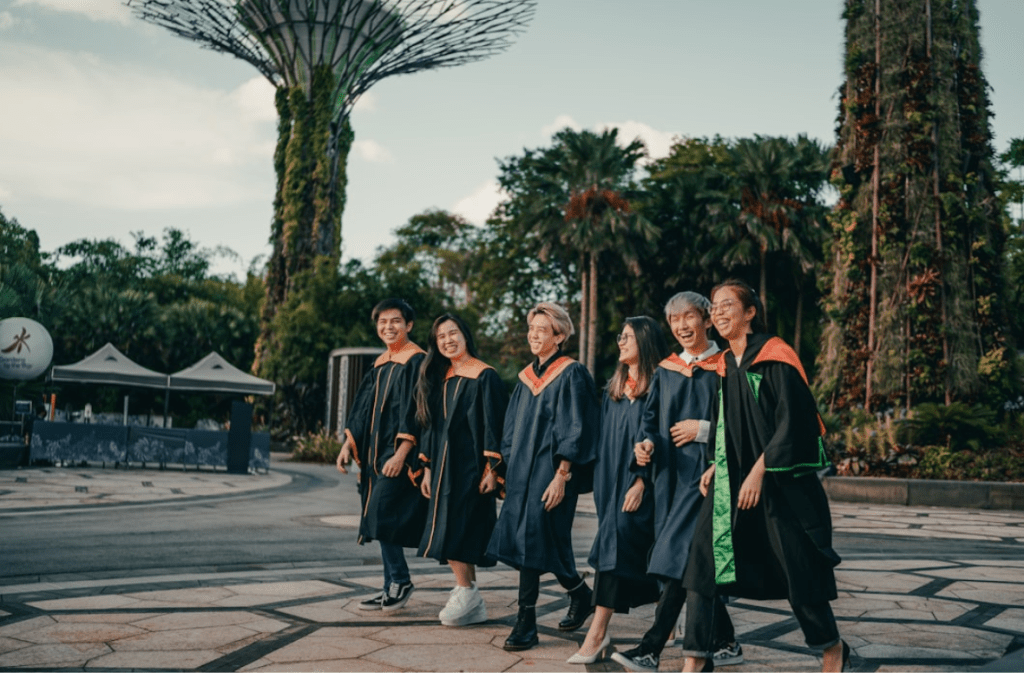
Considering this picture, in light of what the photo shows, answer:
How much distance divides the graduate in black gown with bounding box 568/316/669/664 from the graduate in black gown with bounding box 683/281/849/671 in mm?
509

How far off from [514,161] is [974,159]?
25.7m

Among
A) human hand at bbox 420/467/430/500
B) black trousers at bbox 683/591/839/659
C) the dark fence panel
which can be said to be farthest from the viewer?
the dark fence panel

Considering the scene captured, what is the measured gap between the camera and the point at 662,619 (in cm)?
384

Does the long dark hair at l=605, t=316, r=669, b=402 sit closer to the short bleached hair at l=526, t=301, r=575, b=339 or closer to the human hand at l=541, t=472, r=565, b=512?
the short bleached hair at l=526, t=301, r=575, b=339

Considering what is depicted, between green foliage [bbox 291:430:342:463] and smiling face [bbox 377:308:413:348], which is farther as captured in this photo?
green foliage [bbox 291:430:342:463]

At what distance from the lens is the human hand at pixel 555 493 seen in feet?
14.2

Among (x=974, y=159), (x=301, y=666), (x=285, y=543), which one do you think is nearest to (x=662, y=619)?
(x=301, y=666)

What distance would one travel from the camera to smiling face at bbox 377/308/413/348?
539 centimetres

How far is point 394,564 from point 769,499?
7.77 feet

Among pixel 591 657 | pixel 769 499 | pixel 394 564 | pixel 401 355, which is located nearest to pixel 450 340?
pixel 401 355

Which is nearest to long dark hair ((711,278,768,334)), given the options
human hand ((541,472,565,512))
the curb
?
human hand ((541,472,565,512))

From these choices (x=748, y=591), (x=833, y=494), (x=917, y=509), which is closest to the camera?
(x=748, y=591)

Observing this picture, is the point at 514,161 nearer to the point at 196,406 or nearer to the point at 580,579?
the point at 196,406

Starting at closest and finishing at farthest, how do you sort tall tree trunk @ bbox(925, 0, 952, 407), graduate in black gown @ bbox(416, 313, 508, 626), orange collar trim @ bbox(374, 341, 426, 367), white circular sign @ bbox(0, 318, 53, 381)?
1. graduate in black gown @ bbox(416, 313, 508, 626)
2. orange collar trim @ bbox(374, 341, 426, 367)
3. tall tree trunk @ bbox(925, 0, 952, 407)
4. white circular sign @ bbox(0, 318, 53, 381)
